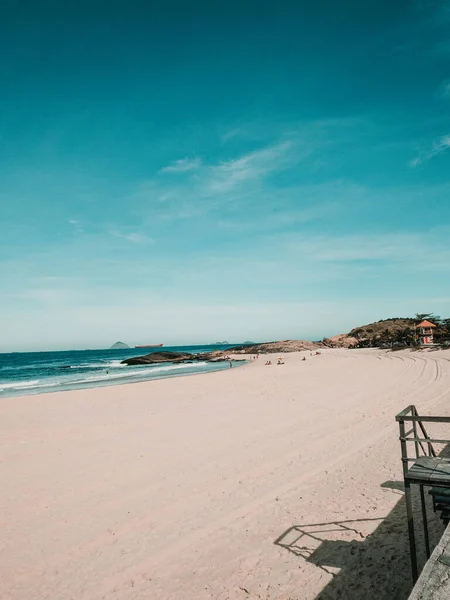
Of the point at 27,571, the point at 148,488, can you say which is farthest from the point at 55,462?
the point at 27,571

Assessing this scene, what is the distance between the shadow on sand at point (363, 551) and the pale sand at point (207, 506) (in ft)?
0.09

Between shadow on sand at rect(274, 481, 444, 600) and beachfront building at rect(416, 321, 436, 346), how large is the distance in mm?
54990

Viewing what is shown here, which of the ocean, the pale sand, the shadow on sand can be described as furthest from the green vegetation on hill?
the shadow on sand

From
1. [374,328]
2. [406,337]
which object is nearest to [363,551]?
[406,337]

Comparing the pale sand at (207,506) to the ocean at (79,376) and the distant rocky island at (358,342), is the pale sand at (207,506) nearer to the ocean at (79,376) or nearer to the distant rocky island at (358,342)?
the ocean at (79,376)

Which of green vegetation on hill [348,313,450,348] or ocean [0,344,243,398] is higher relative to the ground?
green vegetation on hill [348,313,450,348]

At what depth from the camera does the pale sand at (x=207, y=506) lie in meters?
5.74

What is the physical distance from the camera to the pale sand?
18.8 ft

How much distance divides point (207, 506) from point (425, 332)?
61.0 metres

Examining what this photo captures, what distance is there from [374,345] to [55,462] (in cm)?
6749

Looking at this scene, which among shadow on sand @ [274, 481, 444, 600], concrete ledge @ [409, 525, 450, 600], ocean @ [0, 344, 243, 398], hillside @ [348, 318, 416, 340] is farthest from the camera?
hillside @ [348, 318, 416, 340]

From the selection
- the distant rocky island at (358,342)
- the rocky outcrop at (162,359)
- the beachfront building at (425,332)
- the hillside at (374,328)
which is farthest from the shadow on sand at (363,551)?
the hillside at (374,328)

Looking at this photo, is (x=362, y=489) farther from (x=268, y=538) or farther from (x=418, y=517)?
(x=268, y=538)

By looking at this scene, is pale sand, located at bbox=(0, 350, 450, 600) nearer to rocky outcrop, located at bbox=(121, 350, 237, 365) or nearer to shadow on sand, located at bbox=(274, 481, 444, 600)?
shadow on sand, located at bbox=(274, 481, 444, 600)
